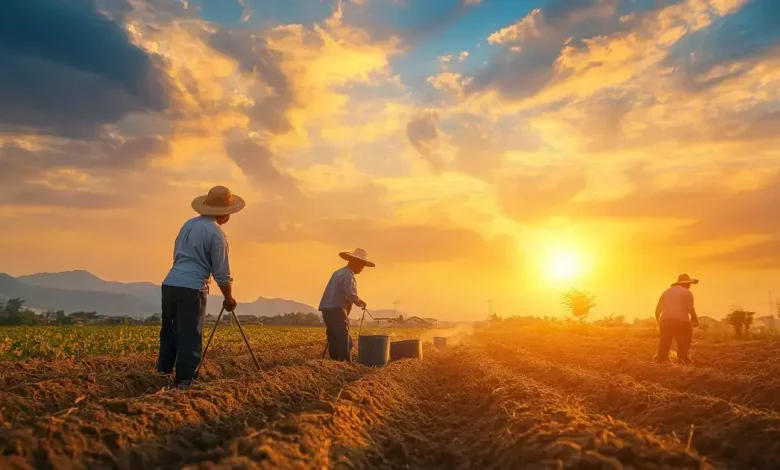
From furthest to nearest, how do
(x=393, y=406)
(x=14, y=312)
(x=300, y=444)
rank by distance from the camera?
(x=14, y=312) < (x=393, y=406) < (x=300, y=444)

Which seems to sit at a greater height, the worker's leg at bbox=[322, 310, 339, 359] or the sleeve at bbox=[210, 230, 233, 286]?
the sleeve at bbox=[210, 230, 233, 286]

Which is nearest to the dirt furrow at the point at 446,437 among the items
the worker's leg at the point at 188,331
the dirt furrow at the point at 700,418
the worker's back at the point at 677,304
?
the dirt furrow at the point at 700,418

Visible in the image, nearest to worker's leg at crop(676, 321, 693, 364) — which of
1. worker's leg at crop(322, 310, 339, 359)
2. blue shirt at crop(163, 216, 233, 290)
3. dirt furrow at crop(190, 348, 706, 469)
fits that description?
dirt furrow at crop(190, 348, 706, 469)

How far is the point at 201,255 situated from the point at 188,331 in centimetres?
102

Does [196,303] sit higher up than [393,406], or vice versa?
[196,303]

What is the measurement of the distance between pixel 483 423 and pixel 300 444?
3289 mm

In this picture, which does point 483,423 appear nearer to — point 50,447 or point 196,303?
point 196,303

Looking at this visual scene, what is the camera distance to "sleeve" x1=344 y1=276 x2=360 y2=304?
12805 mm

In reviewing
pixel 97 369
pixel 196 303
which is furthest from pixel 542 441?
pixel 97 369

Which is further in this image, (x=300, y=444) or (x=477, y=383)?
(x=477, y=383)

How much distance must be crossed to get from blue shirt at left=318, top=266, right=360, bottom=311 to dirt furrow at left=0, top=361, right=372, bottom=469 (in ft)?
17.0

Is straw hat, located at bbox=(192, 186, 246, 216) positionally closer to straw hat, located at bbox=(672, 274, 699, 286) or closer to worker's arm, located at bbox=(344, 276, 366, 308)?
worker's arm, located at bbox=(344, 276, 366, 308)

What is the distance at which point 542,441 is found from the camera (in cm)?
535

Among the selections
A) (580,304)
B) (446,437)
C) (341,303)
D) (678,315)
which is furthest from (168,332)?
(580,304)
